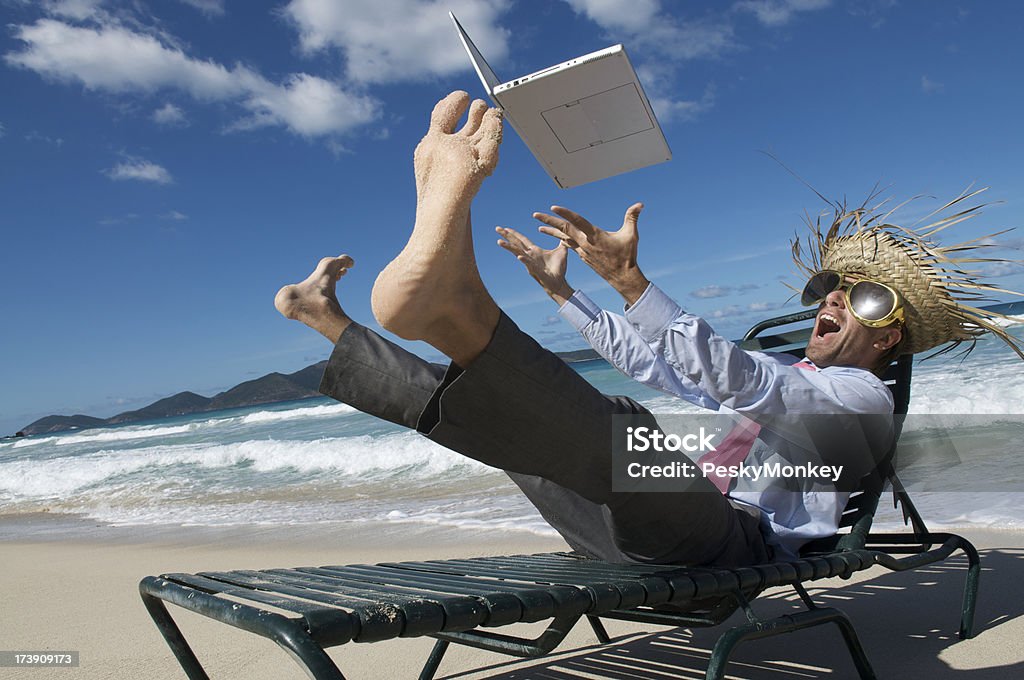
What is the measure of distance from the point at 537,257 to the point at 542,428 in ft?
3.54

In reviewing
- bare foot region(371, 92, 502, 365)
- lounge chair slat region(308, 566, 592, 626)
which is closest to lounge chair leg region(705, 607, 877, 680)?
lounge chair slat region(308, 566, 592, 626)

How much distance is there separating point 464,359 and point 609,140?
1.25 metres

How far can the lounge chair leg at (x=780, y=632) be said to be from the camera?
1634 millimetres

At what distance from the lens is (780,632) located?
6.02 ft

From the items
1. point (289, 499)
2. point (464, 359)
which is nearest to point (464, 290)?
point (464, 359)

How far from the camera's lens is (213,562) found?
4992 millimetres

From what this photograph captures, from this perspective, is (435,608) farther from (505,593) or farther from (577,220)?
(577,220)

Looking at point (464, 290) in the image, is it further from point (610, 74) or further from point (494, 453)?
point (610, 74)

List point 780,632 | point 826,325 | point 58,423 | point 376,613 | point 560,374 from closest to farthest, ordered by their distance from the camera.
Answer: point 376,613 → point 560,374 → point 780,632 → point 826,325 → point 58,423

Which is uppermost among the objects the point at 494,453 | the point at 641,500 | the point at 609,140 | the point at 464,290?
the point at 609,140

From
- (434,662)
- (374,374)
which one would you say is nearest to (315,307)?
(374,374)

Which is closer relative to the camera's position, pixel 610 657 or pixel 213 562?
pixel 610 657

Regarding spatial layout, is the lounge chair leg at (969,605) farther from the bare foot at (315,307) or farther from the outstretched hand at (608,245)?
the bare foot at (315,307)

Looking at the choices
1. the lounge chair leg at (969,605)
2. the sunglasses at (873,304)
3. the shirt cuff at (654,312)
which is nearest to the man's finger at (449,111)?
the shirt cuff at (654,312)
